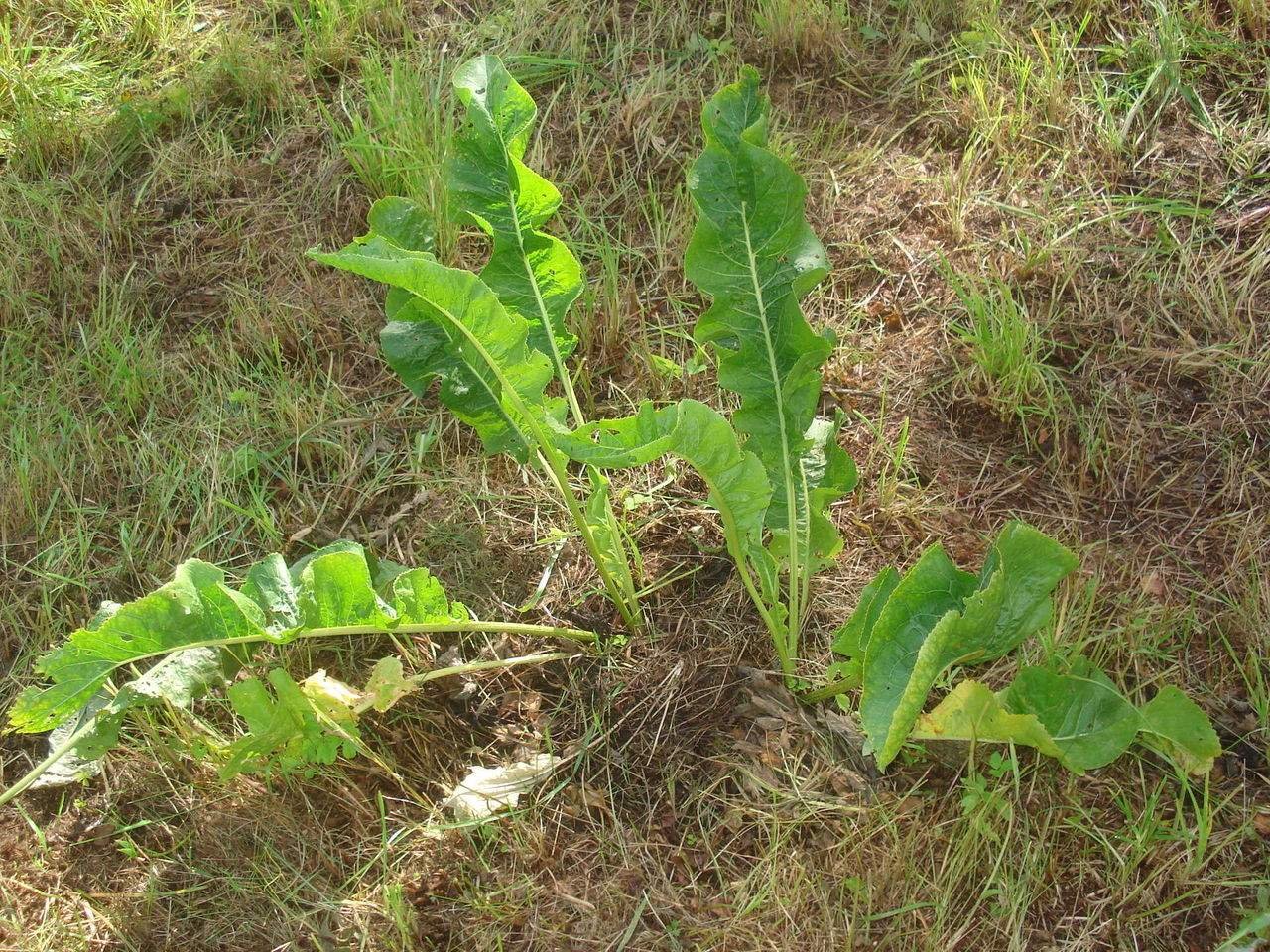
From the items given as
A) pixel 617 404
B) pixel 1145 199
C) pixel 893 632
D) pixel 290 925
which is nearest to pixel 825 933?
pixel 893 632

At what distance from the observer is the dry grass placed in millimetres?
1993

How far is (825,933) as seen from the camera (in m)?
1.91

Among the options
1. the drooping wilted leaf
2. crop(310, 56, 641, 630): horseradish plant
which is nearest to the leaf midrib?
crop(310, 56, 641, 630): horseradish plant

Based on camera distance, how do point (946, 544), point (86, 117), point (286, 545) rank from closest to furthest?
point (946, 544) < point (286, 545) < point (86, 117)

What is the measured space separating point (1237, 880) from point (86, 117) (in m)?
3.56

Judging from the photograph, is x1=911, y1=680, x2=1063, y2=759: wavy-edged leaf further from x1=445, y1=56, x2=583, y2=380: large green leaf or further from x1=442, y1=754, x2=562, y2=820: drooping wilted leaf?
x1=445, y1=56, x2=583, y2=380: large green leaf

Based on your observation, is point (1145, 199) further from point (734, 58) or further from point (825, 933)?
point (825, 933)

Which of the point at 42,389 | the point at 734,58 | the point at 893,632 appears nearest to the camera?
the point at 893,632

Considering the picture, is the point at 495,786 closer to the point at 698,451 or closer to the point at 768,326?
the point at 698,451

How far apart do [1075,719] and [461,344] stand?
135 cm

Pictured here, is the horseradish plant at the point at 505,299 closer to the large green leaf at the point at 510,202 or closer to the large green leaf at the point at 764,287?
the large green leaf at the point at 510,202

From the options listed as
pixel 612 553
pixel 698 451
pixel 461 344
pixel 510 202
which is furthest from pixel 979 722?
pixel 510 202

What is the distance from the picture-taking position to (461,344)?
222 cm

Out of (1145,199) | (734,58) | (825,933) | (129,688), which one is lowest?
(825,933)
